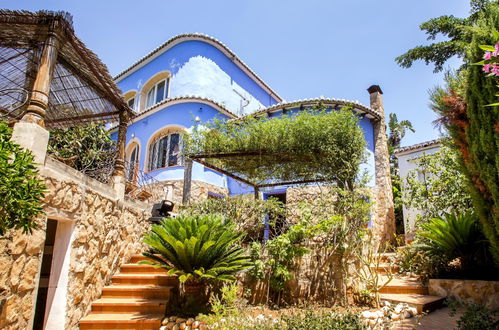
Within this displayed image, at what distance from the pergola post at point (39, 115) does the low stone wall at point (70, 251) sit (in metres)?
0.37

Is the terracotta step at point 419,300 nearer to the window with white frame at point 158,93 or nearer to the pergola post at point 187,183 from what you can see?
the pergola post at point 187,183

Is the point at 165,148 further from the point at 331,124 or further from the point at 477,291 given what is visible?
the point at 477,291

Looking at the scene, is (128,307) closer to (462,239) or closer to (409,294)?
(409,294)

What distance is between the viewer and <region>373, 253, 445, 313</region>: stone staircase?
5148 mm

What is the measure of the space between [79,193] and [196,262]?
2.24 meters

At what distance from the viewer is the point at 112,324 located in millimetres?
4941

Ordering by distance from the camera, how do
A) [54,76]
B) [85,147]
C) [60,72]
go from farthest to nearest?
[85,147], [54,76], [60,72]

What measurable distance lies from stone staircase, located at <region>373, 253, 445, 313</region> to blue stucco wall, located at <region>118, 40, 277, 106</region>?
11714mm

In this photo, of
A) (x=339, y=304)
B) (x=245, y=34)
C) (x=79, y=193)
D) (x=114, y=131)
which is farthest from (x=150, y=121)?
(x=339, y=304)

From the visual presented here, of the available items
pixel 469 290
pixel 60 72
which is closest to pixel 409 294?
pixel 469 290

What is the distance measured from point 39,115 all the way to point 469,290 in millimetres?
7308

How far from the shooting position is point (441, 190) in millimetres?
9594

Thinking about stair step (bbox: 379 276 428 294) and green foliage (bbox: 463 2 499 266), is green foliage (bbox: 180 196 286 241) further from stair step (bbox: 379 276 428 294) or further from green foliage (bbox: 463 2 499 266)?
green foliage (bbox: 463 2 499 266)

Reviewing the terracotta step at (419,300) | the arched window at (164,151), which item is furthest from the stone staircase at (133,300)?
the arched window at (164,151)
